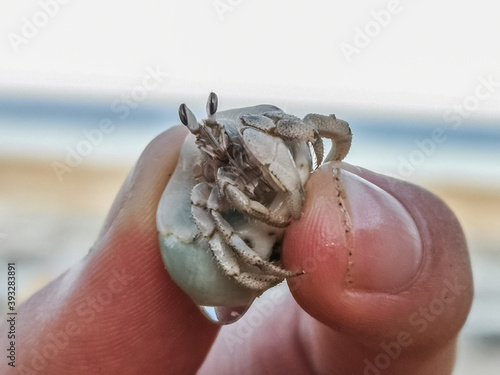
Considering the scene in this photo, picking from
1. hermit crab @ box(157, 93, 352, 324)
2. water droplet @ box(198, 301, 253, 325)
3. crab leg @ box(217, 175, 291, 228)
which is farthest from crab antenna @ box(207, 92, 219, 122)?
water droplet @ box(198, 301, 253, 325)

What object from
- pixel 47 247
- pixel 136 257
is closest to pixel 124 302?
pixel 136 257

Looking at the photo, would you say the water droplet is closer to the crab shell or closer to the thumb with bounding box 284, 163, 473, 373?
the crab shell

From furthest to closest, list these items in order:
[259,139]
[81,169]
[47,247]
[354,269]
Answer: [81,169] < [47,247] < [259,139] < [354,269]

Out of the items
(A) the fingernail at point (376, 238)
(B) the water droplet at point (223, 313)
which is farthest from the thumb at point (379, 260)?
(B) the water droplet at point (223, 313)

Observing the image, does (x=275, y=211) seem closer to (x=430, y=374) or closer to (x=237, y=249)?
(x=237, y=249)

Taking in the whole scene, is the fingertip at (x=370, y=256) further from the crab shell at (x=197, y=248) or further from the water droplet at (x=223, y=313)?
the water droplet at (x=223, y=313)

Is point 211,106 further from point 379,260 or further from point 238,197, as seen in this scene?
point 379,260
